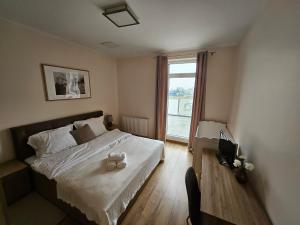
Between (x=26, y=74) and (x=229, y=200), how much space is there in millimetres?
3099

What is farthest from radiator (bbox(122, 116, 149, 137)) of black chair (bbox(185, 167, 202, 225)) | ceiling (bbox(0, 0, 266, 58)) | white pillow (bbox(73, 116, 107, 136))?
black chair (bbox(185, 167, 202, 225))

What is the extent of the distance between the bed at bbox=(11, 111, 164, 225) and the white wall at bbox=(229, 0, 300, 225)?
133cm

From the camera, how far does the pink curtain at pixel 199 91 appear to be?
2947mm

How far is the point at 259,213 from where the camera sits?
3.34 feet

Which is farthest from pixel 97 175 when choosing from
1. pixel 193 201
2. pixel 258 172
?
pixel 258 172

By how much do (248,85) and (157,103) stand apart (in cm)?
210

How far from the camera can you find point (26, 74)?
2.07m

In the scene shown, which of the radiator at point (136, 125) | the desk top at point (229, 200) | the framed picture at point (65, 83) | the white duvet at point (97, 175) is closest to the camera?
the desk top at point (229, 200)

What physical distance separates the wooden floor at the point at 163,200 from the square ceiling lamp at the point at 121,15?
247 centimetres

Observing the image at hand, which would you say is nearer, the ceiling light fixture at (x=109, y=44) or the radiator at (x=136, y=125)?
the ceiling light fixture at (x=109, y=44)

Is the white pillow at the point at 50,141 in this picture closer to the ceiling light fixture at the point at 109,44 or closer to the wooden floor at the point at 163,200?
the wooden floor at the point at 163,200

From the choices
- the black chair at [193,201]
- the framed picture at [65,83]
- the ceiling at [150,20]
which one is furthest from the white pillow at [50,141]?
the black chair at [193,201]

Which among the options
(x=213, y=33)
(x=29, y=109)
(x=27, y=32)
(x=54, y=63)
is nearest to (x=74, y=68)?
(x=54, y=63)

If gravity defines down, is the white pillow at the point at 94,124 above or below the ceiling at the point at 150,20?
below
